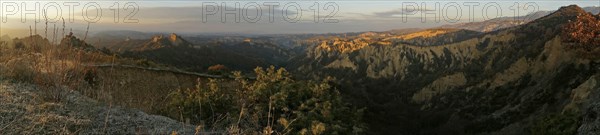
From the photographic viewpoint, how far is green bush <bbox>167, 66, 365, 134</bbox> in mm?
8633

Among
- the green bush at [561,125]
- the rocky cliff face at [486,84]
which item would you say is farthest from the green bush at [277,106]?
the green bush at [561,125]

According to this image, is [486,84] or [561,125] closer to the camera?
[561,125]

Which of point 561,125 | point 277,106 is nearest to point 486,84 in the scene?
point 561,125

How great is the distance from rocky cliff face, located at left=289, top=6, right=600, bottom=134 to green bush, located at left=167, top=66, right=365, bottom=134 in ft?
32.3

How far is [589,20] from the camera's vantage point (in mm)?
40781

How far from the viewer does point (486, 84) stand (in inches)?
3290

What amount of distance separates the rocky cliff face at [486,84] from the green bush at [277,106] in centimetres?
984

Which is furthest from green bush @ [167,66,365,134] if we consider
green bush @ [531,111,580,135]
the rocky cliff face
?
green bush @ [531,111,580,135]

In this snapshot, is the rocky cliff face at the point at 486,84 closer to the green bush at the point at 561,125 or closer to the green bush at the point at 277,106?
the green bush at the point at 561,125

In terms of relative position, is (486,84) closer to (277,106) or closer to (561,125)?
(561,125)

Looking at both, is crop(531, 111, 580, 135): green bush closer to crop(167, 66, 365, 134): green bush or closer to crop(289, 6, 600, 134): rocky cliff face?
crop(289, 6, 600, 134): rocky cliff face

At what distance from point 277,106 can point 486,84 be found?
8009cm

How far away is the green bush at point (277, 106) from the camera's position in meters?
8.63

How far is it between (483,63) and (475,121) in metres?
50.6
